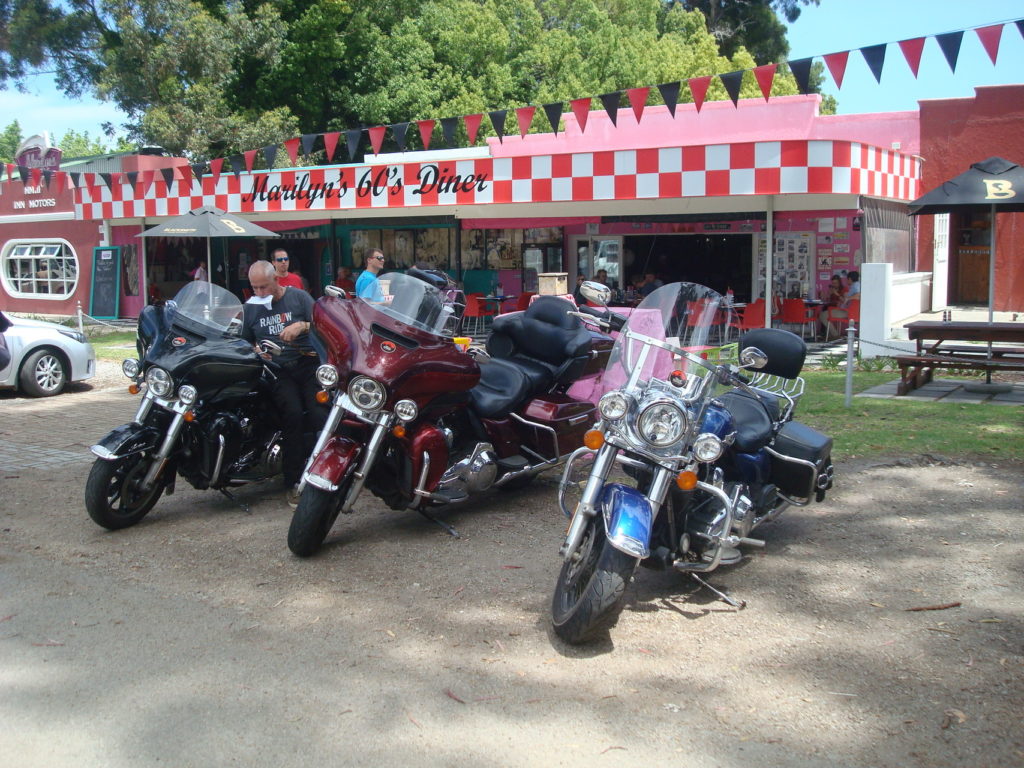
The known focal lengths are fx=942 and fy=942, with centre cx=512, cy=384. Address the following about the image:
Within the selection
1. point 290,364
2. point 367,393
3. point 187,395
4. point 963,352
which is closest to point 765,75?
point 963,352

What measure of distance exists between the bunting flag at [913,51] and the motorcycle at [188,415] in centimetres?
616

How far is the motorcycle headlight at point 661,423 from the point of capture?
376cm

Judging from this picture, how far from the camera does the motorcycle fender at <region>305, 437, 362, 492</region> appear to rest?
462cm

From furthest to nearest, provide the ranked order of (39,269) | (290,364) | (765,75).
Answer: (39,269)
(765,75)
(290,364)

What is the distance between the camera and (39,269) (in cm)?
2320

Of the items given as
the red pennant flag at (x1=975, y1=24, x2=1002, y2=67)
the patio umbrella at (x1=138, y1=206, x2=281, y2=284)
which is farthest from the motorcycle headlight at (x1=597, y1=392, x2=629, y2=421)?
the patio umbrella at (x1=138, y1=206, x2=281, y2=284)

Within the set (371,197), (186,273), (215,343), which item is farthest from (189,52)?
(215,343)

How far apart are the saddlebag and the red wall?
14.6 m

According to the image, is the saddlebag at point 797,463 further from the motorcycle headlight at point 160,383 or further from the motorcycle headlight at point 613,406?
the motorcycle headlight at point 160,383

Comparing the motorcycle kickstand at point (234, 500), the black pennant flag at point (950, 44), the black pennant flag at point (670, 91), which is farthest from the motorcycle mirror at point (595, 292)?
the black pennant flag at point (670, 91)

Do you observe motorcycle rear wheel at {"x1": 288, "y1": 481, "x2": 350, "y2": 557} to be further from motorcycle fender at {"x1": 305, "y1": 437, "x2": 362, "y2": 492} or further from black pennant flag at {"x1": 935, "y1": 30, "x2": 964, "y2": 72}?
black pennant flag at {"x1": 935, "y1": 30, "x2": 964, "y2": 72}

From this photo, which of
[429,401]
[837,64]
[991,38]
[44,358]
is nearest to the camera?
[429,401]

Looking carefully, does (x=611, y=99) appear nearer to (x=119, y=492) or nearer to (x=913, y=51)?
(x=913, y=51)

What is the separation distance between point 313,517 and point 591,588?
1.72m
